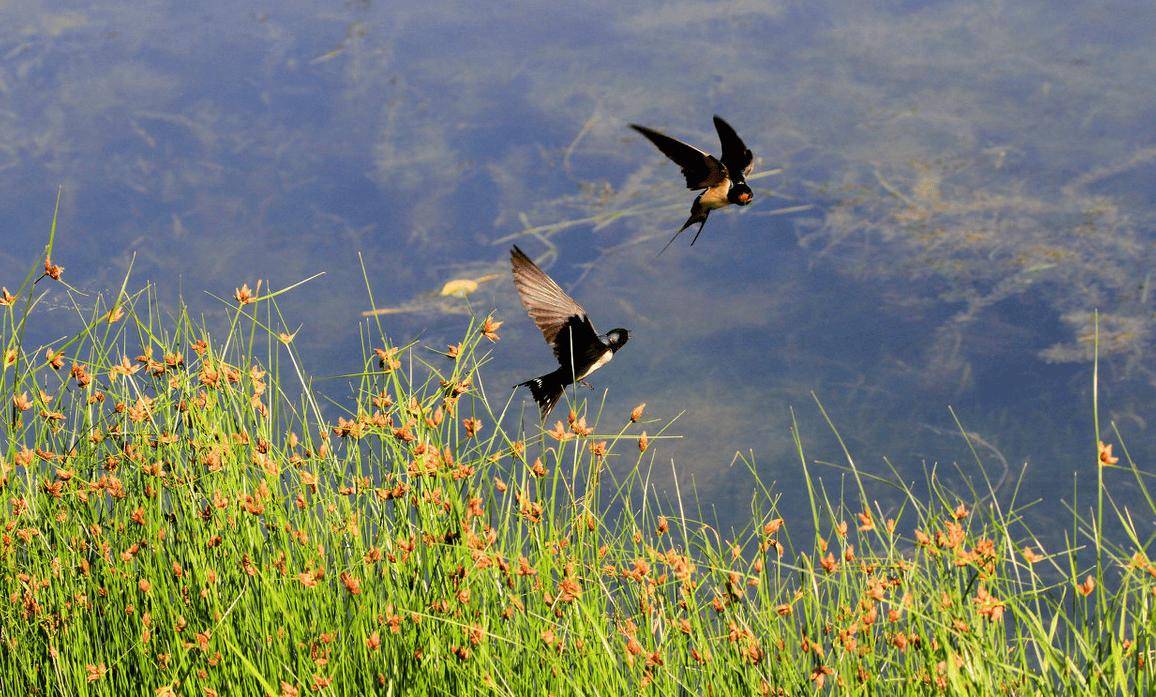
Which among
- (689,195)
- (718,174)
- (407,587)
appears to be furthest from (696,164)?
(689,195)

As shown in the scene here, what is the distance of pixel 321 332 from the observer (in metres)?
5.28

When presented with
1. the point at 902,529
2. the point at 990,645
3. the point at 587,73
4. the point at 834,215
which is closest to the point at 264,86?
the point at 587,73

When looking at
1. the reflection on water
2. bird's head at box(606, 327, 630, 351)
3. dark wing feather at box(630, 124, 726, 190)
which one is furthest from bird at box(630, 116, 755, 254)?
the reflection on water

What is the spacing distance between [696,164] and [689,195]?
Result: 3.80m

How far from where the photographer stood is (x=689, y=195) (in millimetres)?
6258

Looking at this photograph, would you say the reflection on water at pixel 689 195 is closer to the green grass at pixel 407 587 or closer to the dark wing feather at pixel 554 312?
the green grass at pixel 407 587

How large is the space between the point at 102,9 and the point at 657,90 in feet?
12.7

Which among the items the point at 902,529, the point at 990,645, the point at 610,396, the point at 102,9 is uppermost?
the point at 102,9

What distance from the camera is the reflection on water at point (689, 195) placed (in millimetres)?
4754

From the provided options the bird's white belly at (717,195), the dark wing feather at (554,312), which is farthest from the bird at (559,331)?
the bird's white belly at (717,195)

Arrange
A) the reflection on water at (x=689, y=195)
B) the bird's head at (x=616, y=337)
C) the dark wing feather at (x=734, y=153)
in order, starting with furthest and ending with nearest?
the reflection on water at (x=689, y=195), the bird's head at (x=616, y=337), the dark wing feather at (x=734, y=153)

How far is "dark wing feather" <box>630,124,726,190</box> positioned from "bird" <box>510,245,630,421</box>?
0.31 m

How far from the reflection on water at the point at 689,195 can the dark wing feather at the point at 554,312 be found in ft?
6.48

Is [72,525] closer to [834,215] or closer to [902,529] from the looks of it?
[902,529]
